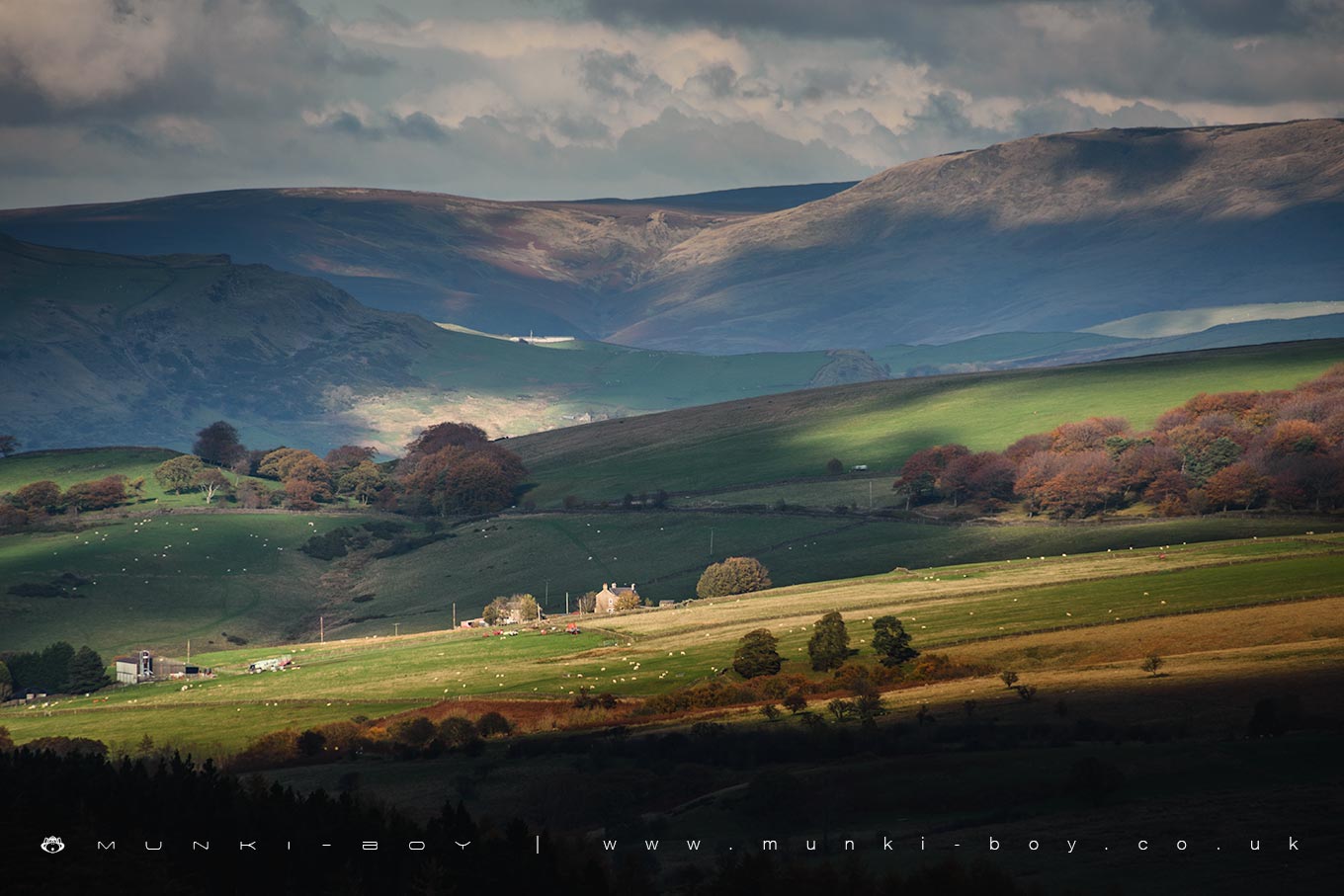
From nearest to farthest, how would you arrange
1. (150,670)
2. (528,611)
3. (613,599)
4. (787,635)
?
(787,635) < (150,670) < (528,611) < (613,599)

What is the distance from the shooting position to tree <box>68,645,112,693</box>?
150375 mm

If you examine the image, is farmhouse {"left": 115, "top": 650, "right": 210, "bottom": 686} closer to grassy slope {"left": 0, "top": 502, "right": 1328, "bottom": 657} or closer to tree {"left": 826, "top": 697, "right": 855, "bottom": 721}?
grassy slope {"left": 0, "top": 502, "right": 1328, "bottom": 657}

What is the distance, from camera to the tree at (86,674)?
150375mm

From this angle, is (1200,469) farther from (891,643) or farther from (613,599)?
(891,643)

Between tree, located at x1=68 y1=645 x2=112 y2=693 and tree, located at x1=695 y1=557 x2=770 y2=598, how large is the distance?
198ft

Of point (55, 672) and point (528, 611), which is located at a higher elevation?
point (528, 611)

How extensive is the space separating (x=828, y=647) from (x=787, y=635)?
14566 mm

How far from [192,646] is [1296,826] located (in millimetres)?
143806

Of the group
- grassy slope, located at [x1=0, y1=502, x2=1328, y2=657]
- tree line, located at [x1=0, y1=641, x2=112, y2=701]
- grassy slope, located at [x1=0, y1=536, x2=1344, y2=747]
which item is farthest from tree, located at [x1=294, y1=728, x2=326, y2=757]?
grassy slope, located at [x1=0, y1=502, x2=1328, y2=657]

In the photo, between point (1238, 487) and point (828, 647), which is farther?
point (1238, 487)

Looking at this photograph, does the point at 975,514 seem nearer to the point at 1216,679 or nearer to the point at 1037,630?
the point at 1037,630

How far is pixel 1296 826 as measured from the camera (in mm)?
51594

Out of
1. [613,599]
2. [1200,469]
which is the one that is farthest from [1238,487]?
[613,599]

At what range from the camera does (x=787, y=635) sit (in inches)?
4705
